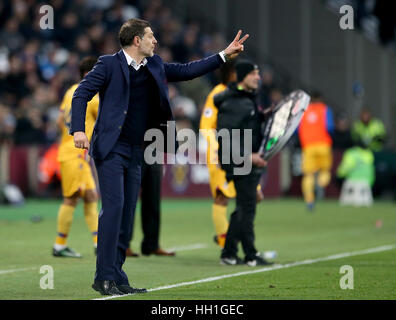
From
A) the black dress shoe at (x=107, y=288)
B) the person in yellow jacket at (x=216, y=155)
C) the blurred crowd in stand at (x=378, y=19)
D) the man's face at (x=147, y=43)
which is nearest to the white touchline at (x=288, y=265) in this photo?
the black dress shoe at (x=107, y=288)

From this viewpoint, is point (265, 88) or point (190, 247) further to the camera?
point (265, 88)

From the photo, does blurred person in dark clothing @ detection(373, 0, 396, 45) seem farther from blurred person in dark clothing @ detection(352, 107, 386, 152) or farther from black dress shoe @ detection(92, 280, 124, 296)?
black dress shoe @ detection(92, 280, 124, 296)

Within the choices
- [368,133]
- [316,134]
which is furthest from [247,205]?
[368,133]

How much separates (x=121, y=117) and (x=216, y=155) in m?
3.75

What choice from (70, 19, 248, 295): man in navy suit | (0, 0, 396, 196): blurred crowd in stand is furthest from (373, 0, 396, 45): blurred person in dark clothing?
(70, 19, 248, 295): man in navy suit

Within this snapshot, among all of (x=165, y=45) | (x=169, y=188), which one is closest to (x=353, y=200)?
(x=169, y=188)

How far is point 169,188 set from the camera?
26000 mm

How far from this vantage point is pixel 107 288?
923 cm

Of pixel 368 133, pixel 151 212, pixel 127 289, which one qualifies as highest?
pixel 368 133

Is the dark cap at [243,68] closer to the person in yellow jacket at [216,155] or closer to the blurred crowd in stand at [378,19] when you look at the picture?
the person in yellow jacket at [216,155]

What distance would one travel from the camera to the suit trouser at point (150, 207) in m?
13.4

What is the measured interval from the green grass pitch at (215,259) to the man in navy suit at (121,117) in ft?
1.51

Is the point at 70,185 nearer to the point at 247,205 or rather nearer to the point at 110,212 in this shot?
the point at 247,205

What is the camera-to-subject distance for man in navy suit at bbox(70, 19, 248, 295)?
30.4ft
